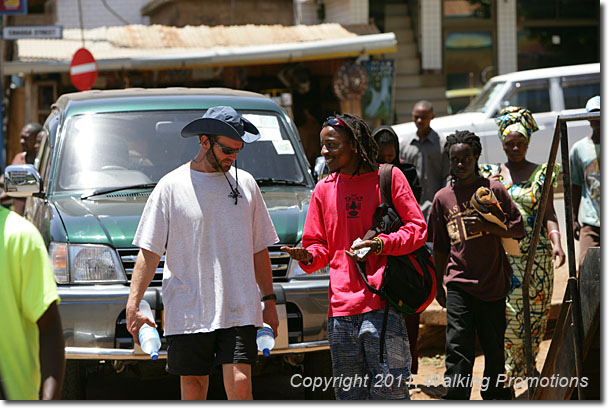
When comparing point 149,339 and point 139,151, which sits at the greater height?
point 139,151

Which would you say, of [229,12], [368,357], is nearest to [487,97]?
[229,12]

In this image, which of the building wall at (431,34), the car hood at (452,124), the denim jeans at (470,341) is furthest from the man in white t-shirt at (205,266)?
the building wall at (431,34)

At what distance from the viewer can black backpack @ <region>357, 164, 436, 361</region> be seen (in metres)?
4.63

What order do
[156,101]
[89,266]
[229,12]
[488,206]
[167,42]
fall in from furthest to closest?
[229,12]
[167,42]
[156,101]
[488,206]
[89,266]

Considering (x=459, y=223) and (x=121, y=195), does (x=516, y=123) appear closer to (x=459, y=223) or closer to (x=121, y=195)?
(x=459, y=223)

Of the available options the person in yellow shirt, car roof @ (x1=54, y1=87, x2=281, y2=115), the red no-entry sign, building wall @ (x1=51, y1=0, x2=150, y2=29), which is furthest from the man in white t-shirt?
building wall @ (x1=51, y1=0, x2=150, y2=29)

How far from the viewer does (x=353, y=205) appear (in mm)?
4773

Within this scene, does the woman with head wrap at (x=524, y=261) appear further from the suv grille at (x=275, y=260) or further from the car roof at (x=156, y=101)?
the car roof at (x=156, y=101)

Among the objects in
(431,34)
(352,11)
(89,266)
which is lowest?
(89,266)

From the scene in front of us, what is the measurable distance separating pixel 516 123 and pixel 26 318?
4304 millimetres

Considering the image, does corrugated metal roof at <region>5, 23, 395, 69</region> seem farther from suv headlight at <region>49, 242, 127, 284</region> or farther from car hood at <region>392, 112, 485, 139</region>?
suv headlight at <region>49, 242, 127, 284</region>

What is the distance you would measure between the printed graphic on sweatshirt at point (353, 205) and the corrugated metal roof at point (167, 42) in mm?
10231

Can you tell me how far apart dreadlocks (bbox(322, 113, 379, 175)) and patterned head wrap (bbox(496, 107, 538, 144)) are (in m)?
1.90

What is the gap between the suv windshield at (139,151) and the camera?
6422 mm
